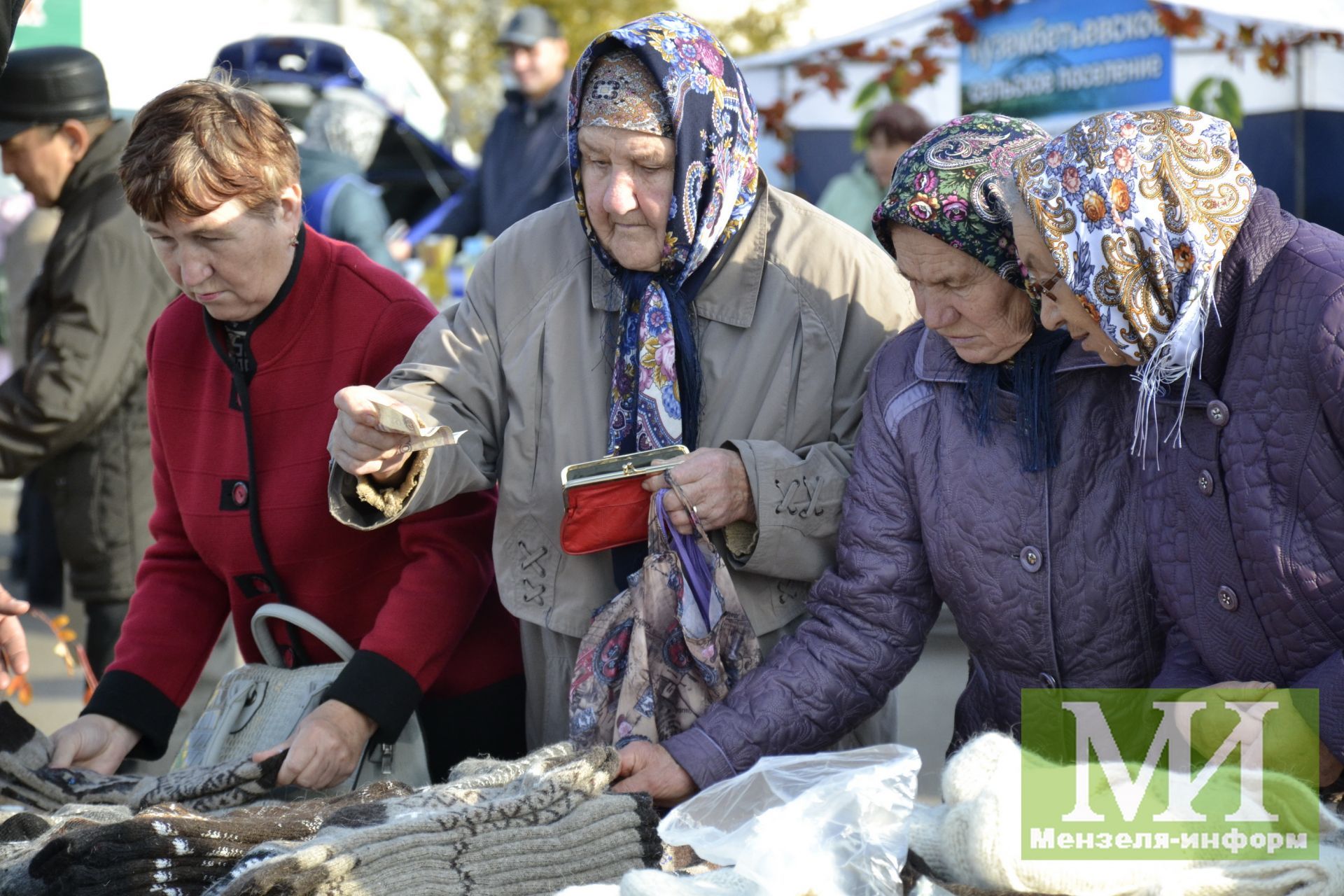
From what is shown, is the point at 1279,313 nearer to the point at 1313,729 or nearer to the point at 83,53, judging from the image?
the point at 1313,729

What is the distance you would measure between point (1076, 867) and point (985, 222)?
904 mm

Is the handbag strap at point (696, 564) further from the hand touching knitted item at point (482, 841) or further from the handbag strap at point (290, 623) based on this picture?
the handbag strap at point (290, 623)

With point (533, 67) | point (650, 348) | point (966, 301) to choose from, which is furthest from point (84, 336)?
point (533, 67)

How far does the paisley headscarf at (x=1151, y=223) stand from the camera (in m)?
1.64

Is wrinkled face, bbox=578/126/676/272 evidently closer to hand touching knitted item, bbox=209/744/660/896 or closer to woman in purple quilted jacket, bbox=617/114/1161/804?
woman in purple quilted jacket, bbox=617/114/1161/804

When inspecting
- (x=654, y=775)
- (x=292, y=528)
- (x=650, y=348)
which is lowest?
(x=654, y=775)

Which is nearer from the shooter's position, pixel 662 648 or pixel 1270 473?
pixel 1270 473

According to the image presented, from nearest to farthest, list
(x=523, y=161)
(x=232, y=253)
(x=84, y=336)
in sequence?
(x=232, y=253), (x=84, y=336), (x=523, y=161)

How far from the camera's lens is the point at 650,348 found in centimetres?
217

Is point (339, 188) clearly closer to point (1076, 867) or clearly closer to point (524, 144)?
point (524, 144)

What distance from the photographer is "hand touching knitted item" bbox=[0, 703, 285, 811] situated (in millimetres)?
1872

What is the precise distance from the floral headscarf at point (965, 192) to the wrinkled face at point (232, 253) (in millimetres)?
996

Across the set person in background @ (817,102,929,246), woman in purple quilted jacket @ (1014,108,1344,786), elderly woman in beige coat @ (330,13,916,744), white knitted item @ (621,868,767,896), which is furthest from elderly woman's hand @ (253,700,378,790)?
person in background @ (817,102,929,246)

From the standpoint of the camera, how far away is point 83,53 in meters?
3.68
